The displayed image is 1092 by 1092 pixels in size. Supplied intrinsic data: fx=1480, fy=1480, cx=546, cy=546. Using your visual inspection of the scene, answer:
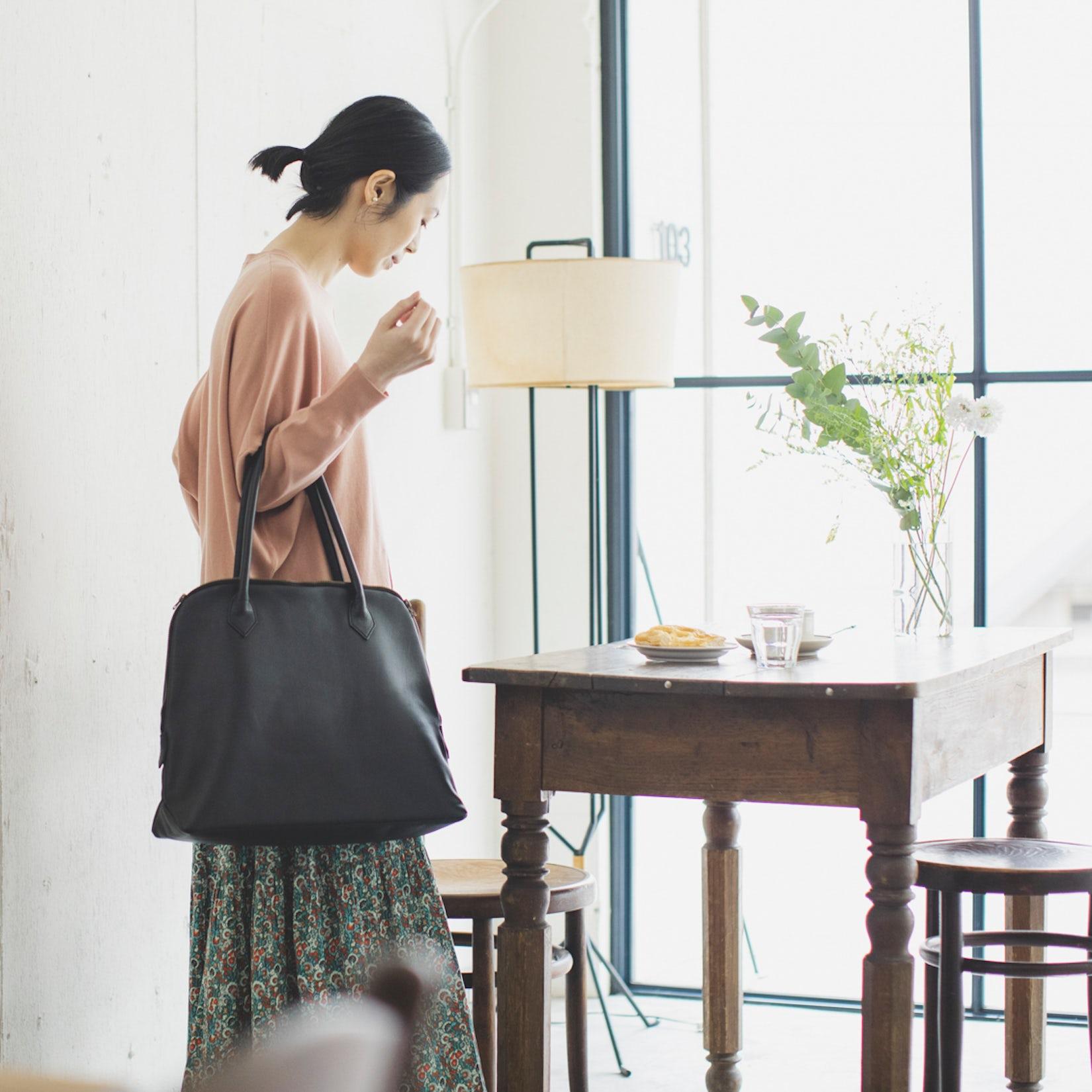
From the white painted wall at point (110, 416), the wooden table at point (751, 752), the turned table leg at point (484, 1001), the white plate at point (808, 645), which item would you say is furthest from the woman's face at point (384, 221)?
the turned table leg at point (484, 1001)

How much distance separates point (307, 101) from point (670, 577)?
1.58 meters

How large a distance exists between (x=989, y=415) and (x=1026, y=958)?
3.32ft

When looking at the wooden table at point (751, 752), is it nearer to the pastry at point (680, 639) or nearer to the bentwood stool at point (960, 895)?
the pastry at point (680, 639)

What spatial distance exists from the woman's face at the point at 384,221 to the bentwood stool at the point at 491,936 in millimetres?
954

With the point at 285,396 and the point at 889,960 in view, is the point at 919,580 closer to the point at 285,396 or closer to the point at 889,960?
the point at 889,960

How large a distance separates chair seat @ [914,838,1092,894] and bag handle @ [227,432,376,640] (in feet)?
3.55

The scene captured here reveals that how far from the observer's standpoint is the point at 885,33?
11.8ft

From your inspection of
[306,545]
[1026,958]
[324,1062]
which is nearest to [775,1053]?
[1026,958]

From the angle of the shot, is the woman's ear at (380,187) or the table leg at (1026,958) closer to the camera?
the woman's ear at (380,187)

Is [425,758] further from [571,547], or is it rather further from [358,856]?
[571,547]

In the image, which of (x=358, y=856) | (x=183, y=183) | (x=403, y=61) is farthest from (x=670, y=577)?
(x=358, y=856)

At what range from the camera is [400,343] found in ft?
5.73

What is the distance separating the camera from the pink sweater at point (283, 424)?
5.64 feet

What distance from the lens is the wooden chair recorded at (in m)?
2.29
